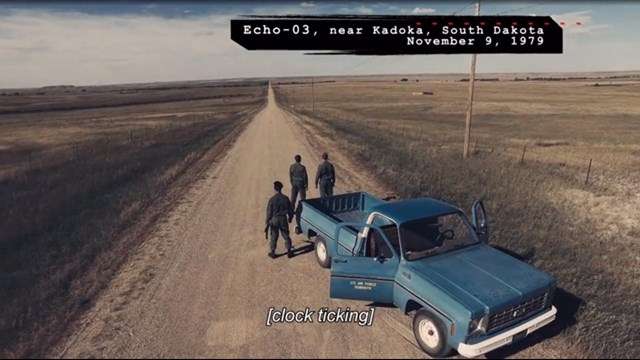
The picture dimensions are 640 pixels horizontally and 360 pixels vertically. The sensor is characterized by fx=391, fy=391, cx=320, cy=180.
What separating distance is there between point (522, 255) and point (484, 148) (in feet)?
66.7

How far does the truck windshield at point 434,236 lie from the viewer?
668cm

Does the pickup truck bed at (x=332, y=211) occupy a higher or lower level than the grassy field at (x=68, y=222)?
higher

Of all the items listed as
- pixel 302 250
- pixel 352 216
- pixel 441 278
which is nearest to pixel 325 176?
pixel 352 216

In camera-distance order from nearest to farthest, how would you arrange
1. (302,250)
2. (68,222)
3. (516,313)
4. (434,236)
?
(516,313), (434,236), (302,250), (68,222)

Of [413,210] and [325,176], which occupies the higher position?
[413,210]

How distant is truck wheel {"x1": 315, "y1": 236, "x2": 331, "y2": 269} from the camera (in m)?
8.69

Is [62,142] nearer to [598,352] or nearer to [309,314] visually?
[309,314]

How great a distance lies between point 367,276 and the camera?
6.58 metres

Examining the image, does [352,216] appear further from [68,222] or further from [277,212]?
[68,222]

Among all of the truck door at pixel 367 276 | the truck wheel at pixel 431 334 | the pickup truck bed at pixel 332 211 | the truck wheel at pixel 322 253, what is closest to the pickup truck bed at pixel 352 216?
the pickup truck bed at pixel 332 211

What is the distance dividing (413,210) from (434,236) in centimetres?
60

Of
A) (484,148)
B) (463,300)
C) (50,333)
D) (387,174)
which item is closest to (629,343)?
(463,300)

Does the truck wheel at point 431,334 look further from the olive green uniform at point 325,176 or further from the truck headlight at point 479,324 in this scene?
the olive green uniform at point 325,176

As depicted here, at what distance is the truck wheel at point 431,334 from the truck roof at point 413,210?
166 centimetres
